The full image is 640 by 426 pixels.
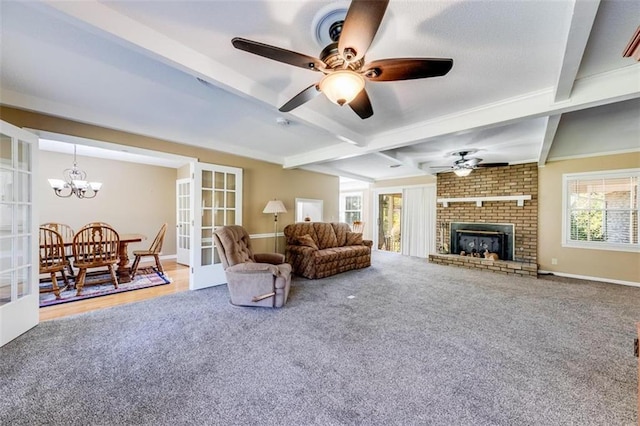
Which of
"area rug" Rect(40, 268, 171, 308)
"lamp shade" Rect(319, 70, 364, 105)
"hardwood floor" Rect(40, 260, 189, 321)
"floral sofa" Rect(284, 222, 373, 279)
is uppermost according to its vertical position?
"lamp shade" Rect(319, 70, 364, 105)

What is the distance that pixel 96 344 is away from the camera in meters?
2.33

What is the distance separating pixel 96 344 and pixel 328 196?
17.6ft

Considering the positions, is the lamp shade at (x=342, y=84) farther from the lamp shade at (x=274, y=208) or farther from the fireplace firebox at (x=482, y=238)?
the fireplace firebox at (x=482, y=238)

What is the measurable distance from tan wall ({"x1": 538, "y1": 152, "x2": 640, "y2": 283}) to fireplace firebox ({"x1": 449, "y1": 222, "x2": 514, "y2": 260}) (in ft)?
1.81

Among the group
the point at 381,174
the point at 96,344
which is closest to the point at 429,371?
the point at 96,344

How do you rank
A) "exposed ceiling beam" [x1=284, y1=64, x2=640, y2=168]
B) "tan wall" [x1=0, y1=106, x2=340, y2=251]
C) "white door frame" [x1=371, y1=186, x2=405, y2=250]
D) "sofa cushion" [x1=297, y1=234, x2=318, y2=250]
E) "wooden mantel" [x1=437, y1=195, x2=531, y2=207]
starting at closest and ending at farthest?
"exposed ceiling beam" [x1=284, y1=64, x2=640, y2=168] < "tan wall" [x1=0, y1=106, x2=340, y2=251] < "sofa cushion" [x1=297, y1=234, x2=318, y2=250] < "wooden mantel" [x1=437, y1=195, x2=531, y2=207] < "white door frame" [x1=371, y1=186, x2=405, y2=250]

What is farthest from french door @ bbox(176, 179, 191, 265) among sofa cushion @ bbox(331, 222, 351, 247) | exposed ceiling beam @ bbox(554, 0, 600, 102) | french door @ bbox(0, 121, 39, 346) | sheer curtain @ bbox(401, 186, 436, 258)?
exposed ceiling beam @ bbox(554, 0, 600, 102)

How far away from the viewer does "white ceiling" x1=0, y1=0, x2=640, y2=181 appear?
1.54m

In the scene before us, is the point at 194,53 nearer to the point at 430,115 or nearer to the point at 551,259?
the point at 430,115

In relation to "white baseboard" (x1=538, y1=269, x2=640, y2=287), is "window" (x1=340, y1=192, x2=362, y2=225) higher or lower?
higher

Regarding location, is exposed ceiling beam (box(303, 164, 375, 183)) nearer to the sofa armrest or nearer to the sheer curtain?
the sheer curtain

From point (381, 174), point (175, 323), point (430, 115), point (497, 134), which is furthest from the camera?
point (381, 174)

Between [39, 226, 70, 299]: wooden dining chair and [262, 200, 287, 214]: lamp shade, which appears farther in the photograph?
[262, 200, 287, 214]: lamp shade

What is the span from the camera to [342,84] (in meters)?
1.63
